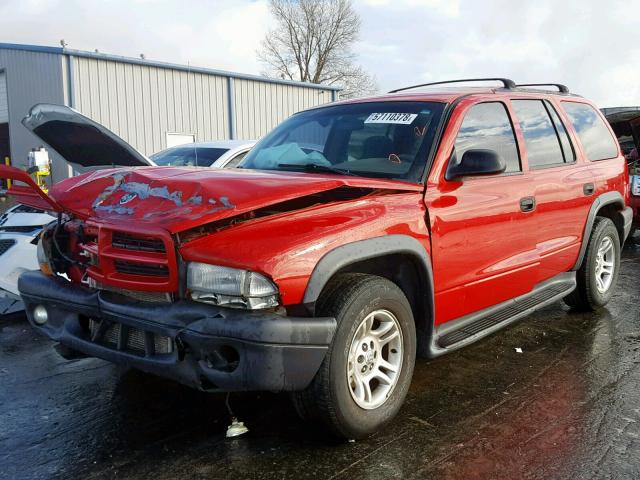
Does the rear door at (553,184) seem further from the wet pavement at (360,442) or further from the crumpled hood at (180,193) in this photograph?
the crumpled hood at (180,193)

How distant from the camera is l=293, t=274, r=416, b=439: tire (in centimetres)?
271

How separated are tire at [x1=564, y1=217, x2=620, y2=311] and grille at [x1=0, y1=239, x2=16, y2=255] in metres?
4.94

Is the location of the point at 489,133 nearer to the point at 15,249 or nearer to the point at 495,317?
the point at 495,317

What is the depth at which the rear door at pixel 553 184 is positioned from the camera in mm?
4199

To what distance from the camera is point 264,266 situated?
2.50m

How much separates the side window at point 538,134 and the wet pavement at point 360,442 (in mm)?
1438

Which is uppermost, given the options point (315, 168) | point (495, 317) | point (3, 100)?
point (3, 100)

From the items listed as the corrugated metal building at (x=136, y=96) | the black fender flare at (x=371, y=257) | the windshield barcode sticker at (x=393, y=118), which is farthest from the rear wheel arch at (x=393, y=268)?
the corrugated metal building at (x=136, y=96)

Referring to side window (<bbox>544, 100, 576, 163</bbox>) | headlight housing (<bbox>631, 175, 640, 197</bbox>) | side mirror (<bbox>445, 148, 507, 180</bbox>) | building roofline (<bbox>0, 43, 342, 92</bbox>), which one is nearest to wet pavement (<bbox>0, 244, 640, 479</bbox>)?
side mirror (<bbox>445, 148, 507, 180</bbox>)

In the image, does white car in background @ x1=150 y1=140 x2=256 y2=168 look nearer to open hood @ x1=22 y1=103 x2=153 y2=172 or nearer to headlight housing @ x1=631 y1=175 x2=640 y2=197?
open hood @ x1=22 y1=103 x2=153 y2=172

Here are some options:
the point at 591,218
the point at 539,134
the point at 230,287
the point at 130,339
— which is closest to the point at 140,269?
the point at 130,339

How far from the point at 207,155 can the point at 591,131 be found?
4.27 meters

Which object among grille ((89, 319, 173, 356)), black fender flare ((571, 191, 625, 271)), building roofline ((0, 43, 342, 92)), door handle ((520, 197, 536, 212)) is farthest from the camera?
building roofline ((0, 43, 342, 92))

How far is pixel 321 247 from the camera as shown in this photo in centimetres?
268
